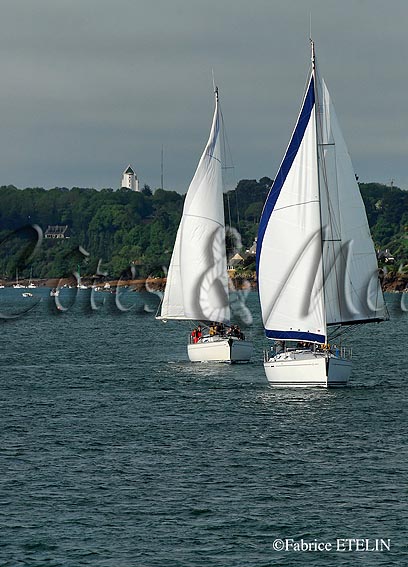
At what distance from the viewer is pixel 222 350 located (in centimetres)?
8056

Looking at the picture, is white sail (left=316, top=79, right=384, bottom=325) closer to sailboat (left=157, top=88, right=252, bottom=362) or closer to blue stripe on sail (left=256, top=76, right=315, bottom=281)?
blue stripe on sail (left=256, top=76, right=315, bottom=281)

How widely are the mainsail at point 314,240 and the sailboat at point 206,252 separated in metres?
16.9

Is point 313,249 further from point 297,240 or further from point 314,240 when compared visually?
point 297,240

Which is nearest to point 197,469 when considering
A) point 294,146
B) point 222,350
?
point 294,146

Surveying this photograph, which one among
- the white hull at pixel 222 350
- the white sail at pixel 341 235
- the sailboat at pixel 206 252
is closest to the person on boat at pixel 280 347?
the white sail at pixel 341 235

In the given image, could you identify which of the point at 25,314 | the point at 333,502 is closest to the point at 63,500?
the point at 333,502

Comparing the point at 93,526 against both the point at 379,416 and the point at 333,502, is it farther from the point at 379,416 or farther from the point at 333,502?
the point at 379,416

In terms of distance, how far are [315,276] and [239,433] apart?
552 inches

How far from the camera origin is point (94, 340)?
400 feet

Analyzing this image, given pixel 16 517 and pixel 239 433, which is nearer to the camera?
pixel 16 517

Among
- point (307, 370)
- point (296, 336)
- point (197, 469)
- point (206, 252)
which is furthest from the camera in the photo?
point (206, 252)

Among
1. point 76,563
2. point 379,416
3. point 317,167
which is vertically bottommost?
point 76,563

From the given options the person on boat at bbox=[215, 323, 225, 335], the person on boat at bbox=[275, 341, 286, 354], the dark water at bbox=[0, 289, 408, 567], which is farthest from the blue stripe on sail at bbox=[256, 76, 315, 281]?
the person on boat at bbox=[215, 323, 225, 335]

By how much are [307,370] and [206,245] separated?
2213 cm
